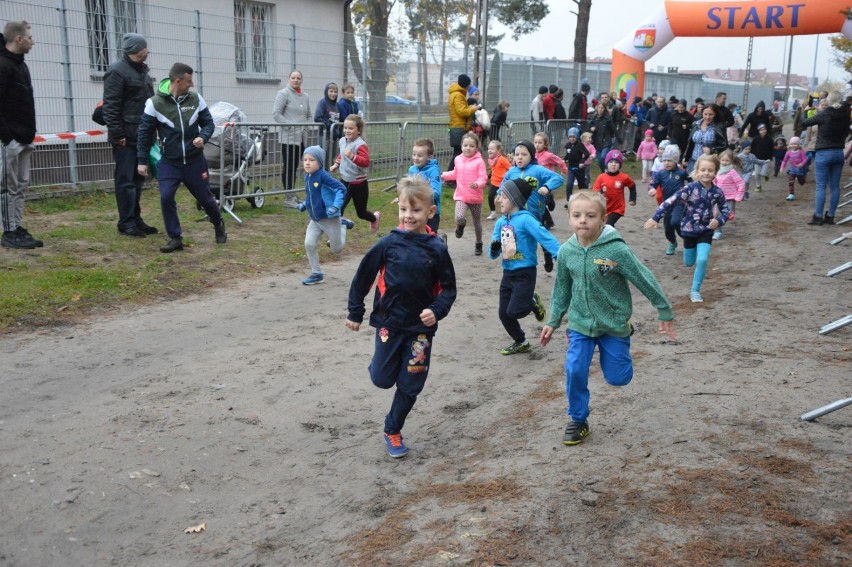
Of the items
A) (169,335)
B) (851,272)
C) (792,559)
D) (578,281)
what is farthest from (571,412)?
A: (851,272)

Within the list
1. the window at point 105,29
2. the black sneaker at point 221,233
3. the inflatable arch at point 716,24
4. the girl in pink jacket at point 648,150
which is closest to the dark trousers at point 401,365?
the black sneaker at point 221,233

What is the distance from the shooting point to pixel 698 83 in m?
50.1

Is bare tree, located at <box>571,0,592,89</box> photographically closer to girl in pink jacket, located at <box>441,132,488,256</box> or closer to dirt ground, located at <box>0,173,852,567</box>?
girl in pink jacket, located at <box>441,132,488,256</box>

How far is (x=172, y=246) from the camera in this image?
33.2 feet

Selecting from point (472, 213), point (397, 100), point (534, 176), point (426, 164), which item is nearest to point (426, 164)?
point (426, 164)

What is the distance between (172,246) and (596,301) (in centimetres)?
654

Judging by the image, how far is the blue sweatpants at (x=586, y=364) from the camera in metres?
5.14

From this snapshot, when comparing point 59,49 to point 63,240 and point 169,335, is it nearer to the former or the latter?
point 63,240

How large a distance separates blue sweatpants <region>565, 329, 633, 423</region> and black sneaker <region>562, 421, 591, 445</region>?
0.04 m

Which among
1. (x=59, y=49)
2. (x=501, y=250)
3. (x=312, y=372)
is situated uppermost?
(x=59, y=49)

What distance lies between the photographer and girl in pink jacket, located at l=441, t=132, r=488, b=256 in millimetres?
11086

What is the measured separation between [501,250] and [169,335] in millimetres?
3108

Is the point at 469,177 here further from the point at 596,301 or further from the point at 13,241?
the point at 596,301

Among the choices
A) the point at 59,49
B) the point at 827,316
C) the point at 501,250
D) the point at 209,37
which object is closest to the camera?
the point at 501,250
